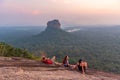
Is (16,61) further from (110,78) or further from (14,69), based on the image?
(110,78)

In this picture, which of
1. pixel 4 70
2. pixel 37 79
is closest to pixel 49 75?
pixel 37 79

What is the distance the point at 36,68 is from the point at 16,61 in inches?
132

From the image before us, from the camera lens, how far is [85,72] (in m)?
27.3

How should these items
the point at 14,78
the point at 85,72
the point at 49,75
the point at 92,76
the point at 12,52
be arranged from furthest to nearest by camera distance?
the point at 12,52, the point at 85,72, the point at 92,76, the point at 49,75, the point at 14,78

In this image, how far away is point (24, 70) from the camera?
24094 millimetres

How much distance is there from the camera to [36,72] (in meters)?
23.8

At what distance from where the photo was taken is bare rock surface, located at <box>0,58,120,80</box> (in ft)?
71.1

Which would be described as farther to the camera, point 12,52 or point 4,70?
point 12,52

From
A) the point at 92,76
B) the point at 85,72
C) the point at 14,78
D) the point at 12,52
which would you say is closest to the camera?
the point at 14,78

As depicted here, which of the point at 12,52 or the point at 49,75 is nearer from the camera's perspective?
the point at 49,75

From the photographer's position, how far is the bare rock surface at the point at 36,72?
21.7m

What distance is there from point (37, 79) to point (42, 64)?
7048mm

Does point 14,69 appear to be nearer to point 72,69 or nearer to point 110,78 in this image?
point 72,69

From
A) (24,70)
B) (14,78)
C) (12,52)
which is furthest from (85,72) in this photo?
(12,52)
